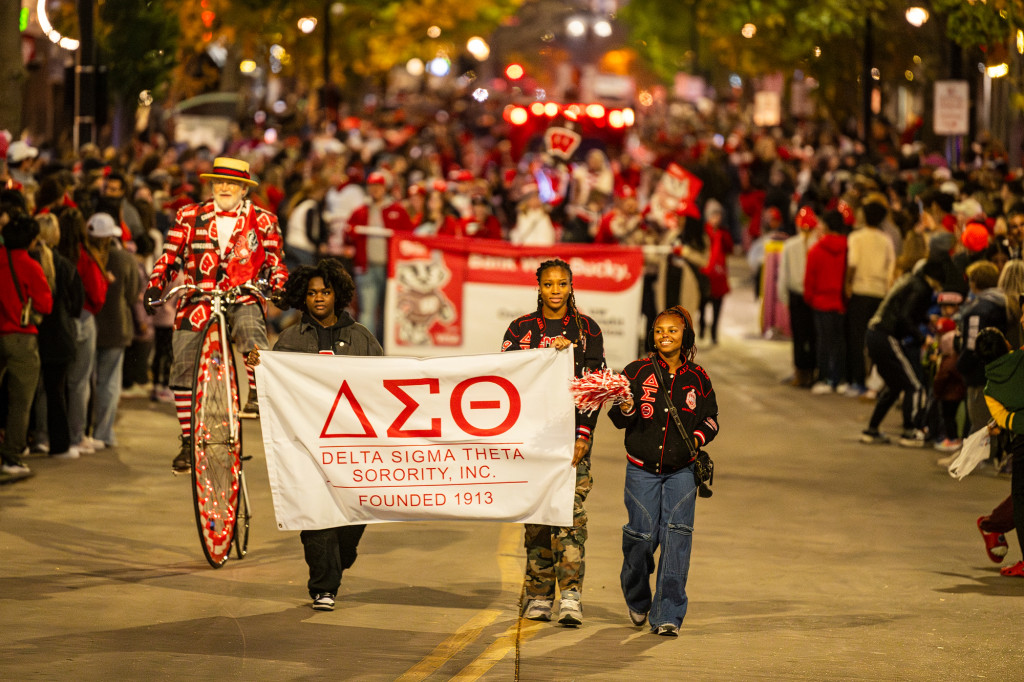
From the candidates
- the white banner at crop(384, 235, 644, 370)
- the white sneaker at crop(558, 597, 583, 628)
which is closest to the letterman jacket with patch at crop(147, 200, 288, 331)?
the white sneaker at crop(558, 597, 583, 628)

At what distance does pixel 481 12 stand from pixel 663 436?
56362 mm

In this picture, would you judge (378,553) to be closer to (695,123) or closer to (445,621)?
Answer: (445,621)

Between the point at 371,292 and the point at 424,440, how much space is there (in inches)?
453

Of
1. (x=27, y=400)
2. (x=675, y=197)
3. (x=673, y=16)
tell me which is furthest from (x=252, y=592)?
(x=673, y=16)

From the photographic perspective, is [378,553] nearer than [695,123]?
Yes

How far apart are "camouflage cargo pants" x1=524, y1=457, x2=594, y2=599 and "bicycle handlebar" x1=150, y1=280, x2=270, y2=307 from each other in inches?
89.7

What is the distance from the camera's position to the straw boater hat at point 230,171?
1043 centimetres

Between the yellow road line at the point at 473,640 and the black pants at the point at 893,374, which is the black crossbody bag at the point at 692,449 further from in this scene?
the black pants at the point at 893,374

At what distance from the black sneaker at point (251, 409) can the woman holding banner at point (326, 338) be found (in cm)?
49

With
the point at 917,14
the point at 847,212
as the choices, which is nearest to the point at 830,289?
the point at 847,212

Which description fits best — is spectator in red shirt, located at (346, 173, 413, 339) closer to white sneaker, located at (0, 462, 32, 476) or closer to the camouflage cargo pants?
white sneaker, located at (0, 462, 32, 476)

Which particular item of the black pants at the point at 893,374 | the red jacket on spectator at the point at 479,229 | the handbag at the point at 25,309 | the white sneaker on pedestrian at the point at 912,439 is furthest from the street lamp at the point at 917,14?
the handbag at the point at 25,309

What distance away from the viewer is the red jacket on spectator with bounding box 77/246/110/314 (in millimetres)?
13938

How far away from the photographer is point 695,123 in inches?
2601
